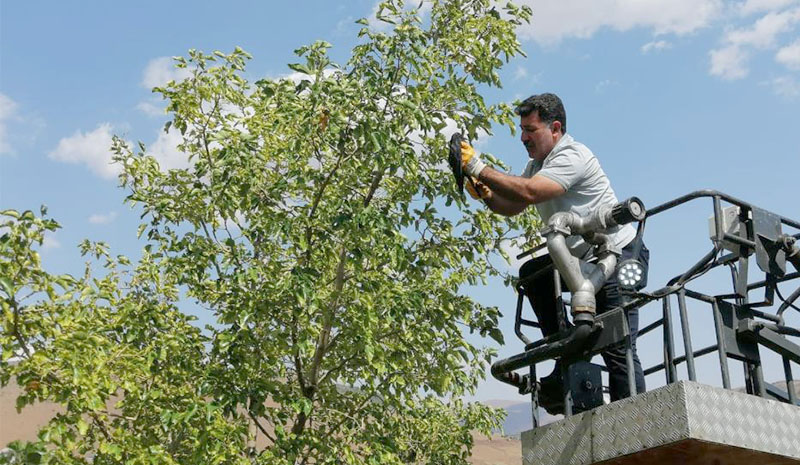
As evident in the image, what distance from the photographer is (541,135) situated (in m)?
6.00

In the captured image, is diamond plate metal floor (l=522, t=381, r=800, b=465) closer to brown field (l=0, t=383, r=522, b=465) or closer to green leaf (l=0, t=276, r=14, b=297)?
green leaf (l=0, t=276, r=14, b=297)

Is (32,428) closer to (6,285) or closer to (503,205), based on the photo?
(6,285)

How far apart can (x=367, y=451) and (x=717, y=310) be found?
22.0 ft

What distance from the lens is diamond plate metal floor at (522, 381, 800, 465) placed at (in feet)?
14.9

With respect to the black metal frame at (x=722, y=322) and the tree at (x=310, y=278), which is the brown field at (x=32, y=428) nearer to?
the tree at (x=310, y=278)

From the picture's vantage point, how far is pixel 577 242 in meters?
5.83

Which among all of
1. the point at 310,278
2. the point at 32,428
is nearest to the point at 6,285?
the point at 310,278

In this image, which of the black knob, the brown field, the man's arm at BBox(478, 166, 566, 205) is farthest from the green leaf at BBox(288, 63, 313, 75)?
the brown field

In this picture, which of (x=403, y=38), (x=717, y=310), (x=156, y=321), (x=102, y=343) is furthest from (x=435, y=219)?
(x=717, y=310)

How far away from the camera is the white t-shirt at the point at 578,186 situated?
5605 mm

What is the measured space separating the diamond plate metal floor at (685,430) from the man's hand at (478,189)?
4.67 ft

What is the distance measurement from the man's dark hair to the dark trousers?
0.88 m

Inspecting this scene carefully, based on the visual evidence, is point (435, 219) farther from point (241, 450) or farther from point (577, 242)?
point (577, 242)

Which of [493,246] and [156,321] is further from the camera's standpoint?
[493,246]
